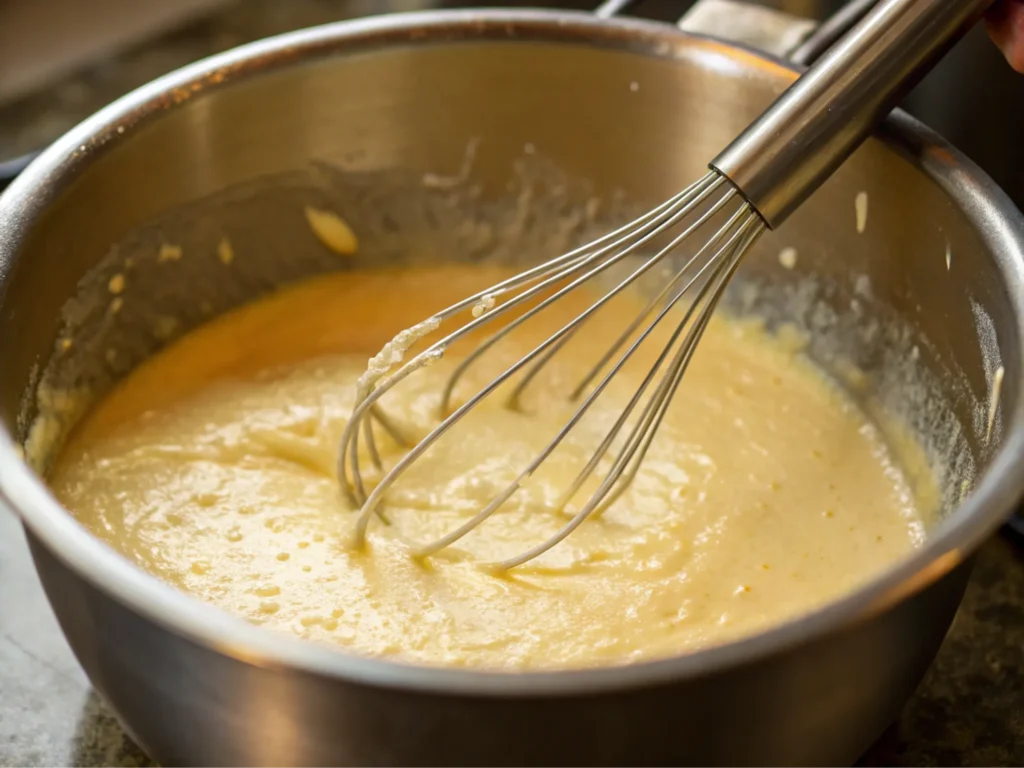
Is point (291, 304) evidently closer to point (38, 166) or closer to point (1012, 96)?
point (38, 166)

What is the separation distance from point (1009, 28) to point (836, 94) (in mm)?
165

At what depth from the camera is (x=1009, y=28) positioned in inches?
38.6

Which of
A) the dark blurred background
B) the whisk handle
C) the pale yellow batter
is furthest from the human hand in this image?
the pale yellow batter

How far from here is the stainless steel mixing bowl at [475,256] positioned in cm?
63

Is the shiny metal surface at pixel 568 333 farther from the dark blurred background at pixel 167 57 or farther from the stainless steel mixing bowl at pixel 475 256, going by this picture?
the dark blurred background at pixel 167 57

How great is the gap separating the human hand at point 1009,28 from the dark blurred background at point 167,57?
9.5 inches

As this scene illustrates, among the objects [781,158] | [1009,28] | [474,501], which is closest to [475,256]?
[474,501]

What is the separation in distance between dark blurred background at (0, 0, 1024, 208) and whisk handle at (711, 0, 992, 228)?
30cm

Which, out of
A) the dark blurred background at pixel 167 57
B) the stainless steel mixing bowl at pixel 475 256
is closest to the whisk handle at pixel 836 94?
the stainless steel mixing bowl at pixel 475 256

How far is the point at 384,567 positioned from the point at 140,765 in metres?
0.26

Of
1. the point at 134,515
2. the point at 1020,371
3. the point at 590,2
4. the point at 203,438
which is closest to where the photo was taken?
the point at 1020,371

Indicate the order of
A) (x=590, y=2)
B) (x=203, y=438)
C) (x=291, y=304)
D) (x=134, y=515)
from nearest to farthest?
(x=134, y=515) < (x=203, y=438) < (x=291, y=304) < (x=590, y=2)

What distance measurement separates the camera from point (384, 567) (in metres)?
1.04

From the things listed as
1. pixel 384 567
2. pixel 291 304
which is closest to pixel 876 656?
pixel 384 567
